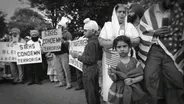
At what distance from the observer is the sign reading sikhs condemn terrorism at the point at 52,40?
6562 millimetres

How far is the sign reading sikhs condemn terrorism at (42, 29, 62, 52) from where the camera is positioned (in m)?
6.56

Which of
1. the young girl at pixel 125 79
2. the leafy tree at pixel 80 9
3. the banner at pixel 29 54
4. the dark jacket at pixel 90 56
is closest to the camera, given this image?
the young girl at pixel 125 79

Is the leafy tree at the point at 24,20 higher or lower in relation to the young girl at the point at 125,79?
higher

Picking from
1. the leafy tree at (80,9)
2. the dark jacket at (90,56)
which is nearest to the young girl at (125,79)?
the dark jacket at (90,56)

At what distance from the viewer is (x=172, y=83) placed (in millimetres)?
2791

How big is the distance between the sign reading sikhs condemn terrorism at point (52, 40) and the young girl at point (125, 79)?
3943 millimetres

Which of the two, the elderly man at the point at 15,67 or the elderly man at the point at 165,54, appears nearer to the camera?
the elderly man at the point at 165,54

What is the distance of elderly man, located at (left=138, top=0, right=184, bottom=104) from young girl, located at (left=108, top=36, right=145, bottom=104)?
198 mm

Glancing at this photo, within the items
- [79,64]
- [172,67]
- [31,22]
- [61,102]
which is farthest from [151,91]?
[31,22]

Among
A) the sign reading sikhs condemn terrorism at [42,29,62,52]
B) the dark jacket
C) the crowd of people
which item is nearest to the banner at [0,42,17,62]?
the sign reading sikhs condemn terrorism at [42,29,62,52]

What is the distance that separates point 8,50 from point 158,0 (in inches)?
252

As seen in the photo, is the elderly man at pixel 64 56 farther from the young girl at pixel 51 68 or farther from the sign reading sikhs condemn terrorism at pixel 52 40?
the young girl at pixel 51 68

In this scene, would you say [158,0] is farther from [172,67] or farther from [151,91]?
[151,91]

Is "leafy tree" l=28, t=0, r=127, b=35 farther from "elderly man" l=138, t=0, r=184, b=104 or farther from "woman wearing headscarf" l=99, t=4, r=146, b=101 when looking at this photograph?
"elderly man" l=138, t=0, r=184, b=104
